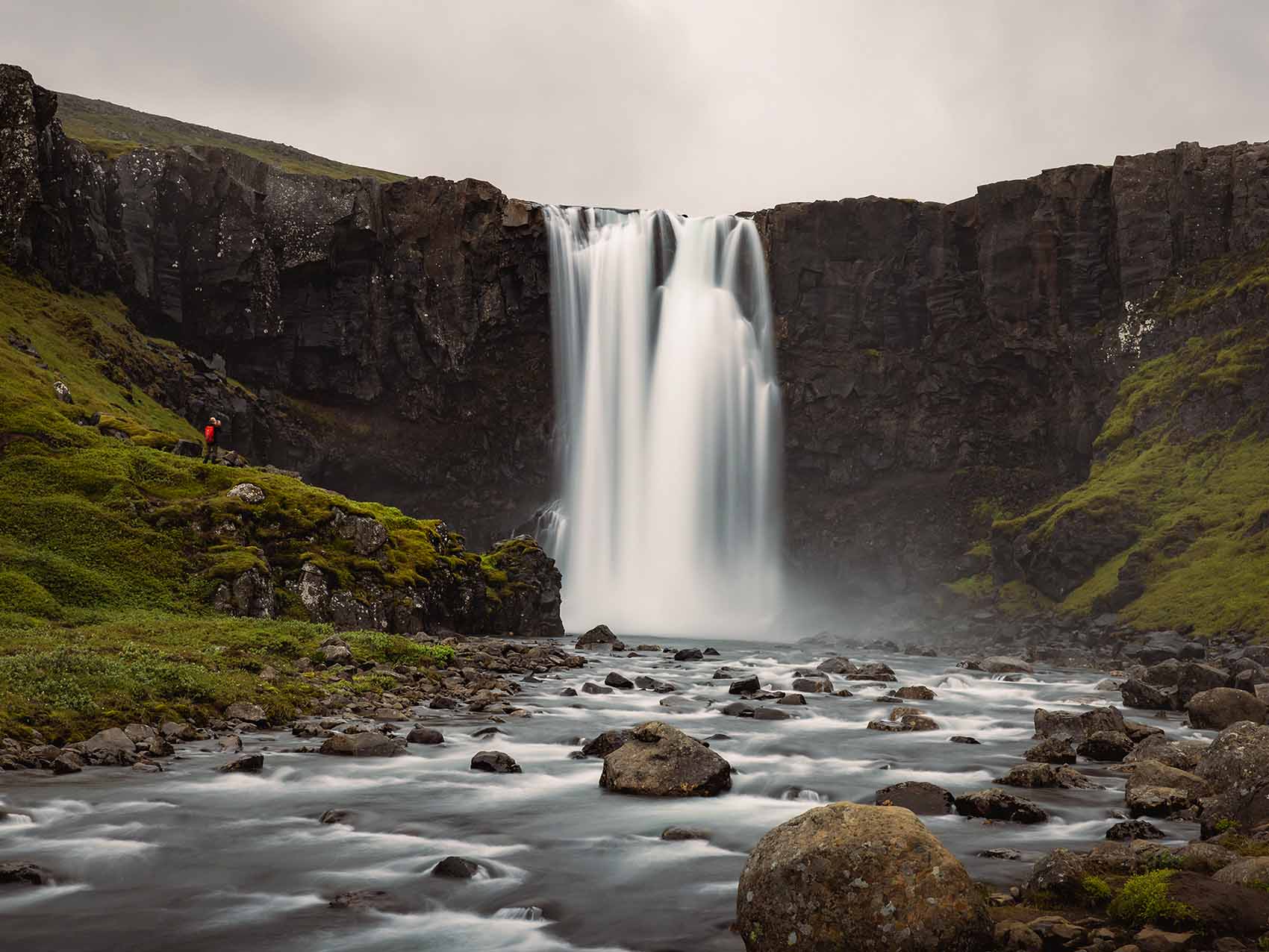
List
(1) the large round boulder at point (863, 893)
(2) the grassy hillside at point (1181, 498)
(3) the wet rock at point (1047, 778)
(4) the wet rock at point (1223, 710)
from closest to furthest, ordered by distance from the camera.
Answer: (1) the large round boulder at point (863, 893) → (3) the wet rock at point (1047, 778) → (4) the wet rock at point (1223, 710) → (2) the grassy hillside at point (1181, 498)

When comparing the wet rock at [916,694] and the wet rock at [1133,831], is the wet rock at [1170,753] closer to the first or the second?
the wet rock at [1133,831]

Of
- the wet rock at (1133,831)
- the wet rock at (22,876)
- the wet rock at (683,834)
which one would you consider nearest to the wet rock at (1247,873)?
the wet rock at (1133,831)

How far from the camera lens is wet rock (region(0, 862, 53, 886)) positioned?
37.7 ft

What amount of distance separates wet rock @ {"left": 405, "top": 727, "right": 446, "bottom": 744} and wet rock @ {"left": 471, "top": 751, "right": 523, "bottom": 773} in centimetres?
185

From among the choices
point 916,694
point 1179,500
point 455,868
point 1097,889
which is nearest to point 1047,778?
point 1097,889

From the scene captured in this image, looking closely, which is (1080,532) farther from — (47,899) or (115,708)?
(47,899)

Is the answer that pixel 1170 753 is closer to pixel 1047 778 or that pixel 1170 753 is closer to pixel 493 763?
pixel 1047 778

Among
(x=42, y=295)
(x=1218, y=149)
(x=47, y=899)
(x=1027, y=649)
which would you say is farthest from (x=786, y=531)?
(x=47, y=899)

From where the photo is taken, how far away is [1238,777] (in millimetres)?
13898

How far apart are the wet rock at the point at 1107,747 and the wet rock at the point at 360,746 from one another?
14.7 meters

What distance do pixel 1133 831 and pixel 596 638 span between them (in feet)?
136

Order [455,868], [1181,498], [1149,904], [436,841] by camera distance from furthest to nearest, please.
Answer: [1181,498] < [436,841] < [455,868] < [1149,904]

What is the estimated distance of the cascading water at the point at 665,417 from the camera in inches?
3447

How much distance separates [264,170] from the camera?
279 feet
